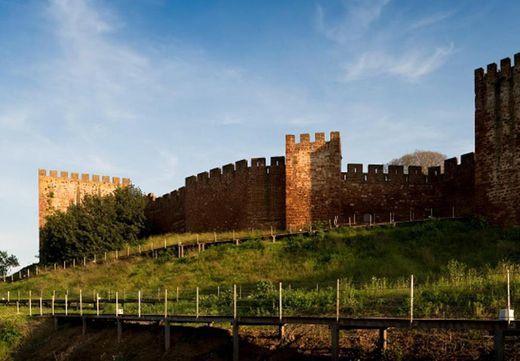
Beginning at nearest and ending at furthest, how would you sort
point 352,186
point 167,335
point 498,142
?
point 167,335 → point 498,142 → point 352,186

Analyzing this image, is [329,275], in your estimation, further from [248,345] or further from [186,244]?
[186,244]

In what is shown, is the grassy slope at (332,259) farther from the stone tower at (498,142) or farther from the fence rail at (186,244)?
the stone tower at (498,142)

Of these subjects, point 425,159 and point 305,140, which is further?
point 425,159

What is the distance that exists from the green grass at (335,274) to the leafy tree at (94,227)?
3.90 metres

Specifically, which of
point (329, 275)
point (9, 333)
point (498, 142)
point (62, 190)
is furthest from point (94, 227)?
point (498, 142)

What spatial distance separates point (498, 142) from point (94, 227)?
26.7 meters

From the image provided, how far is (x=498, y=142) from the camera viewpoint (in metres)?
33.3

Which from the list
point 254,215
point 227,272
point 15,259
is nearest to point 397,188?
point 254,215

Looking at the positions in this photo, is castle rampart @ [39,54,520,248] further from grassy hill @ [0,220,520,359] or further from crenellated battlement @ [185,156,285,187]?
grassy hill @ [0,220,520,359]

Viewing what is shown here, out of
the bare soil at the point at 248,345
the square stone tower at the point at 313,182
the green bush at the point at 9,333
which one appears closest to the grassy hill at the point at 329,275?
the green bush at the point at 9,333

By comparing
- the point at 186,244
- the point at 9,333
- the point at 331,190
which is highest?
the point at 331,190

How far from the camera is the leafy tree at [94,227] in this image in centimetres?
4466

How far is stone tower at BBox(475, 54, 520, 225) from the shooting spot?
1278 inches

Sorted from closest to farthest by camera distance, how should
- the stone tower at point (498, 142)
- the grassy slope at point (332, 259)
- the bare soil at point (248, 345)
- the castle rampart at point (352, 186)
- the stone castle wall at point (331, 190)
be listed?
1. the bare soil at point (248, 345)
2. the grassy slope at point (332, 259)
3. the stone tower at point (498, 142)
4. the castle rampart at point (352, 186)
5. the stone castle wall at point (331, 190)
